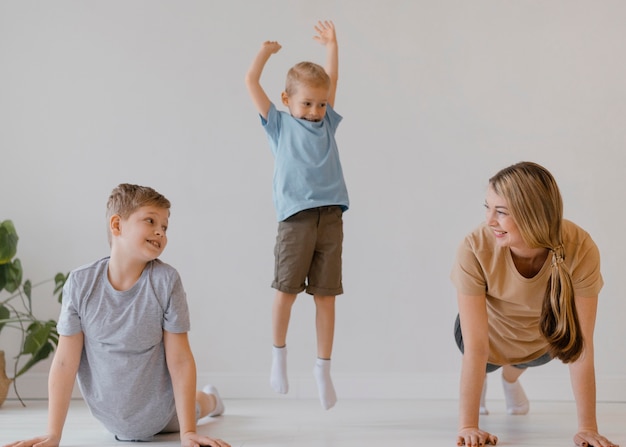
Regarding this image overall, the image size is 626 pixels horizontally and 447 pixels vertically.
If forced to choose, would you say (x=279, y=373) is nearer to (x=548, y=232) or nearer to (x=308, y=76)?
(x=308, y=76)

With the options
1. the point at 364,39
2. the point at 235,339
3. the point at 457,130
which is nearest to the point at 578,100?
the point at 457,130

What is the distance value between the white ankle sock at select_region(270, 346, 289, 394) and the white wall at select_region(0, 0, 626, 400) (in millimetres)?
770

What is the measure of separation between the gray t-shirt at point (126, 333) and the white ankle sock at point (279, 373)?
0.60m

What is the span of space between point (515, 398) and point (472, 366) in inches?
32.7

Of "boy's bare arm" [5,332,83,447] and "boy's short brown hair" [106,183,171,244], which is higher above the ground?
"boy's short brown hair" [106,183,171,244]

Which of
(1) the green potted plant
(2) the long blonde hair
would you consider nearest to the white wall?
(1) the green potted plant

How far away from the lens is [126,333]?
99.1 inches

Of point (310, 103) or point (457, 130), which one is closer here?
point (310, 103)

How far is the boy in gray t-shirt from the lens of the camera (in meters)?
2.52

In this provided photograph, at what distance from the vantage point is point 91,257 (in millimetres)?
3990

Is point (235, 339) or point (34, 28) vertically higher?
point (34, 28)

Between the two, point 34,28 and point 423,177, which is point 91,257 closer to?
point 34,28

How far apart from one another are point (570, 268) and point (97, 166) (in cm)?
238

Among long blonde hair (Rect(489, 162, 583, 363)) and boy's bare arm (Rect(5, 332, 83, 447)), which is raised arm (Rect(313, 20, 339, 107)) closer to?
long blonde hair (Rect(489, 162, 583, 363))
